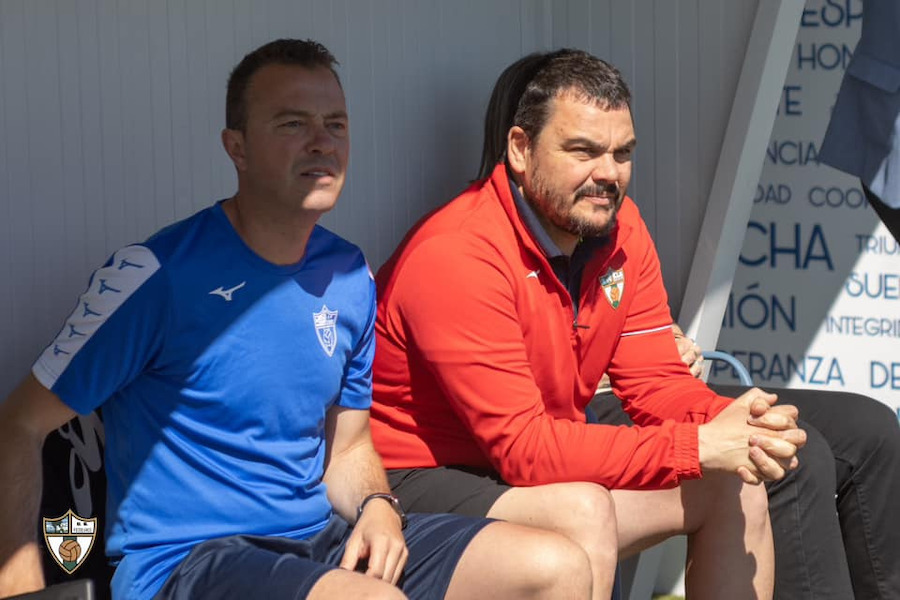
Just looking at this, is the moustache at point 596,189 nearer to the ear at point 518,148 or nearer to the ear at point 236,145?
the ear at point 518,148

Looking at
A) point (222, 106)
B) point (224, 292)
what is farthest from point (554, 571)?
point (222, 106)

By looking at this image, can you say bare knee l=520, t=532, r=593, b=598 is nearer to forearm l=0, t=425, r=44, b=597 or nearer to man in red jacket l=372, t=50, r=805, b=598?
man in red jacket l=372, t=50, r=805, b=598

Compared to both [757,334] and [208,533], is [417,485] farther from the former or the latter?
[757,334]

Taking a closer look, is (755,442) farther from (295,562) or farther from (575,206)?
(295,562)

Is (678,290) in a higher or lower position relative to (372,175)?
lower

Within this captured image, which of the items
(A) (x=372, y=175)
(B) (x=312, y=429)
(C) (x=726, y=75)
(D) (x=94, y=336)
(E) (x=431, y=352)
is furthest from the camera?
(C) (x=726, y=75)

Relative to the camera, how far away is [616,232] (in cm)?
332

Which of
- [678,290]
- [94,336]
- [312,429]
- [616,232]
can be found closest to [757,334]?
[678,290]

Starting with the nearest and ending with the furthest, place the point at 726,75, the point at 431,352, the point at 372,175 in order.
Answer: the point at 431,352, the point at 372,175, the point at 726,75

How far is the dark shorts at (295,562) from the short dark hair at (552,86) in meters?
1.00

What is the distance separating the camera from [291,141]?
2691mm

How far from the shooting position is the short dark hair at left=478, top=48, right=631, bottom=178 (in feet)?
10.3

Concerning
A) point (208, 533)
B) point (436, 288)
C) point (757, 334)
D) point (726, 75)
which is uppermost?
point (726, 75)

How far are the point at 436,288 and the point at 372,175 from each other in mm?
913
